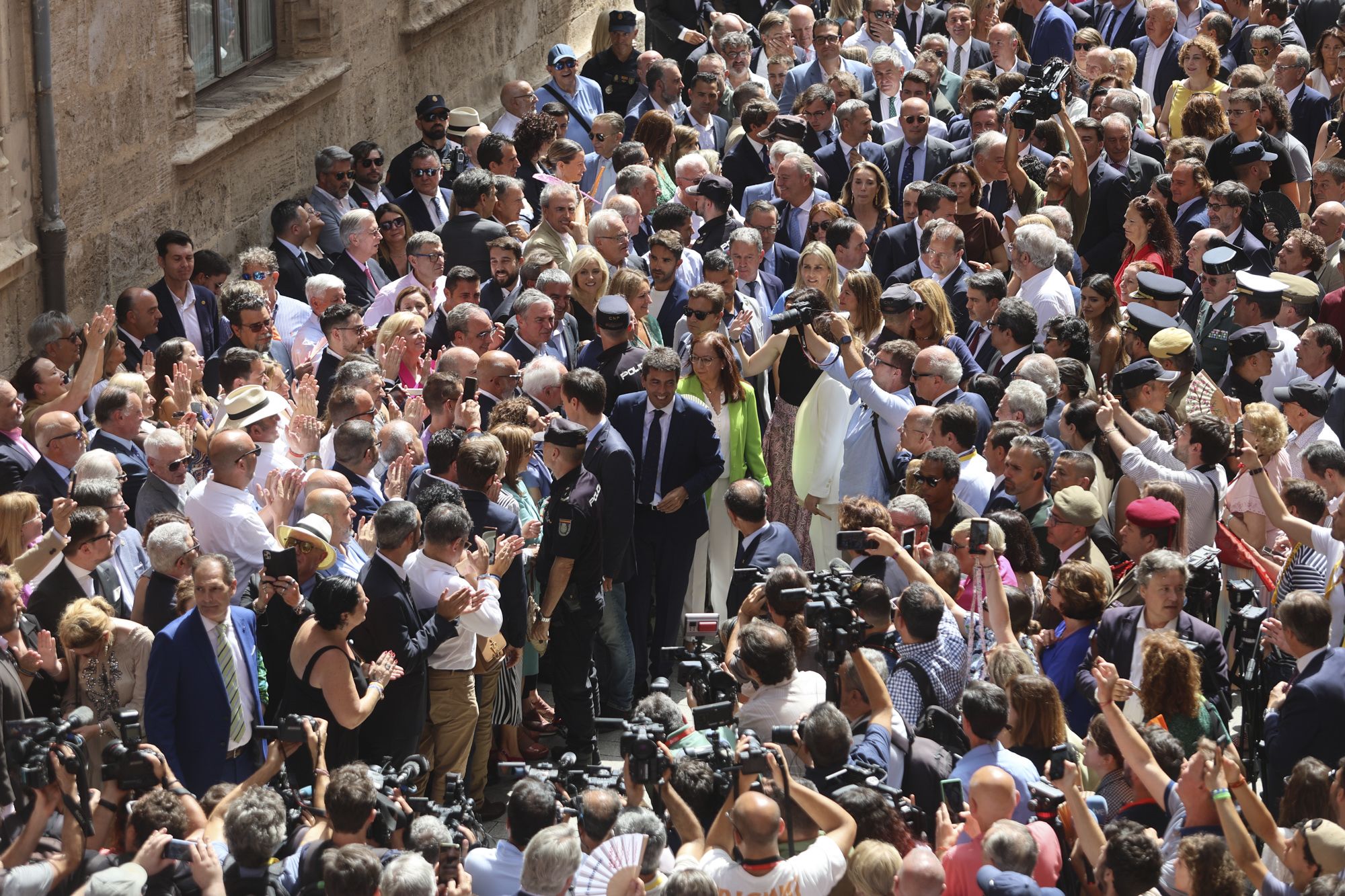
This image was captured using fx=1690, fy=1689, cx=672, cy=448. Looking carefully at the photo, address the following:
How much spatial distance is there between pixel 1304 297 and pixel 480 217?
16.5 feet

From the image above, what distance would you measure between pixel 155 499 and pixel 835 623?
3.18 meters

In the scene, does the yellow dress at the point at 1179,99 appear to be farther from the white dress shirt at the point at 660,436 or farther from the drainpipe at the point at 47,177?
the drainpipe at the point at 47,177

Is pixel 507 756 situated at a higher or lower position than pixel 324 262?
lower

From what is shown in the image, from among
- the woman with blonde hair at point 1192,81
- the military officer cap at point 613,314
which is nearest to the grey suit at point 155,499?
the military officer cap at point 613,314

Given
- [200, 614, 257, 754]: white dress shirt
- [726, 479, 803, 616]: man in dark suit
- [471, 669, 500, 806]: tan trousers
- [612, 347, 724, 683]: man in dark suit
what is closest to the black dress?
[200, 614, 257, 754]: white dress shirt

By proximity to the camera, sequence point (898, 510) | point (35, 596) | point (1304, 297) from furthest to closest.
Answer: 1. point (1304, 297)
2. point (898, 510)
3. point (35, 596)

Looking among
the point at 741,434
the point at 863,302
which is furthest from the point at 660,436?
the point at 863,302

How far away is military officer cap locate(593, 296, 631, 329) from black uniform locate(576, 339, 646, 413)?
13 cm

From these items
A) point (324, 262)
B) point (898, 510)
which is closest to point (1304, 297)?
point (898, 510)

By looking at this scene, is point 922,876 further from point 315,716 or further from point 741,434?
point 741,434

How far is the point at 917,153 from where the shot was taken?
12.1m

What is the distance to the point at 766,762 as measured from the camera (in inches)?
207

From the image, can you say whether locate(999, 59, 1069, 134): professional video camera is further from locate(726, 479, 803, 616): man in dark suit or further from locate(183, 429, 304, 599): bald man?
locate(183, 429, 304, 599): bald man

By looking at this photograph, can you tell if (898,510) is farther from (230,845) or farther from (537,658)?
(230,845)
